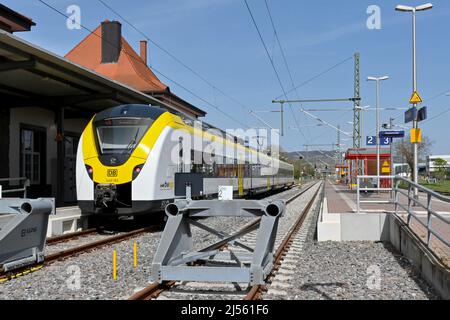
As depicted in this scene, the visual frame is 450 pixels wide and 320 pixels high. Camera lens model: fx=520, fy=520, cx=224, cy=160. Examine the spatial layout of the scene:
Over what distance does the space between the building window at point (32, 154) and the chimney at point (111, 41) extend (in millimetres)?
25623

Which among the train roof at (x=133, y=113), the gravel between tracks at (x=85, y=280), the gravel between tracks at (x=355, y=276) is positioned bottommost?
the gravel between tracks at (x=355, y=276)

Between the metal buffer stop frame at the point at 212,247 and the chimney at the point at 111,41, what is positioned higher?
the chimney at the point at 111,41

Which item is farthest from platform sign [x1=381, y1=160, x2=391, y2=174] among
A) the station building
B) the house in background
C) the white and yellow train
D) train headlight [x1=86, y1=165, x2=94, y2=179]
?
the house in background

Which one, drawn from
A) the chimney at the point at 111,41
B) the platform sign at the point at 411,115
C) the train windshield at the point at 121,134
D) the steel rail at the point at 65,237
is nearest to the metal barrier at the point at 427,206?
the platform sign at the point at 411,115

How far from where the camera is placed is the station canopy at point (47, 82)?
1345cm

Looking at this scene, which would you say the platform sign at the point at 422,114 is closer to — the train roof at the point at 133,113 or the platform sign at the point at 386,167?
the train roof at the point at 133,113

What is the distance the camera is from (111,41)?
4719 cm

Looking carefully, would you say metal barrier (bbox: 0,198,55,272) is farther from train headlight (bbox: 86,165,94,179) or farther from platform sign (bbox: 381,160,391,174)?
platform sign (bbox: 381,160,391,174)

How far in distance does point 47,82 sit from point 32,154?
207 inches

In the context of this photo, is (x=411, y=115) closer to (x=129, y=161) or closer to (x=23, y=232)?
(x=129, y=161)
